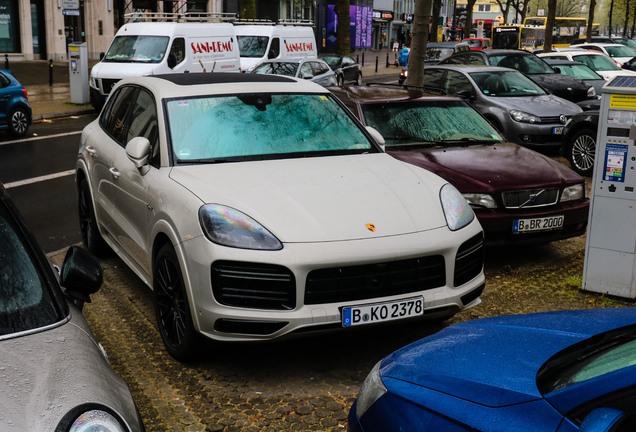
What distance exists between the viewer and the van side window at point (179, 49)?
19.9 meters

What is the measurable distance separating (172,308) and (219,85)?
1816 millimetres

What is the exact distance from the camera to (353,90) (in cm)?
805

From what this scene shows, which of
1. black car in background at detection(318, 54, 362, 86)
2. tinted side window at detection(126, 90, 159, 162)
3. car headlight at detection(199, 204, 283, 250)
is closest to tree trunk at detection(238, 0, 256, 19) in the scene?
black car in background at detection(318, 54, 362, 86)

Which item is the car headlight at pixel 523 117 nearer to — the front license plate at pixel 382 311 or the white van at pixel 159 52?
the front license plate at pixel 382 311

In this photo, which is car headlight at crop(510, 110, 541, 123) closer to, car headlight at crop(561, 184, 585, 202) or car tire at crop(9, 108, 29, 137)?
car headlight at crop(561, 184, 585, 202)

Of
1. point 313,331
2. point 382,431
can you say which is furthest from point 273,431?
point 382,431

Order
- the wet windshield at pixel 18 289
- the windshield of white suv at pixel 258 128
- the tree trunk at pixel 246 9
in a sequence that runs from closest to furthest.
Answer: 1. the wet windshield at pixel 18 289
2. the windshield of white suv at pixel 258 128
3. the tree trunk at pixel 246 9

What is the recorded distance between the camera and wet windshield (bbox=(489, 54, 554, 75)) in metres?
17.1

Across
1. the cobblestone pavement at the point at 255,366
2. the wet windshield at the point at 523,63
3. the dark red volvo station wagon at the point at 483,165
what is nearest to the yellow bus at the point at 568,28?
→ the wet windshield at the point at 523,63

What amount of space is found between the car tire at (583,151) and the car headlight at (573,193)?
453 cm

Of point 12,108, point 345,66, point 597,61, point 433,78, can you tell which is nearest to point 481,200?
point 433,78

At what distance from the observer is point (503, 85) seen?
12664 millimetres

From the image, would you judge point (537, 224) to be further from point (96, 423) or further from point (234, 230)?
point (96, 423)

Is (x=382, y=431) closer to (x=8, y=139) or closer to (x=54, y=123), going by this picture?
(x=8, y=139)
